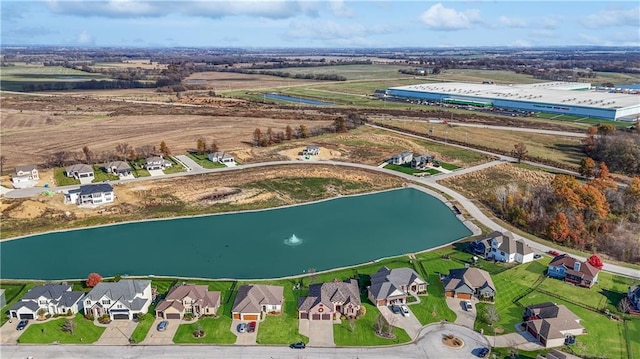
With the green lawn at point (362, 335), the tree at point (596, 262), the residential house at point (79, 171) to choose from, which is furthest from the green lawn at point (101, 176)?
the tree at point (596, 262)

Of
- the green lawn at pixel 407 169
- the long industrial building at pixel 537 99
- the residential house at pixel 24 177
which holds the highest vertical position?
the long industrial building at pixel 537 99

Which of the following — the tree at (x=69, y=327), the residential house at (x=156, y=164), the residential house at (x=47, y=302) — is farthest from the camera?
the residential house at (x=156, y=164)

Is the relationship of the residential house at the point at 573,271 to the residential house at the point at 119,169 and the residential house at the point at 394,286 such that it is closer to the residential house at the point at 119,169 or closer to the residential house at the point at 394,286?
the residential house at the point at 394,286

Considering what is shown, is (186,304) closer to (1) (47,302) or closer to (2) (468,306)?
(1) (47,302)

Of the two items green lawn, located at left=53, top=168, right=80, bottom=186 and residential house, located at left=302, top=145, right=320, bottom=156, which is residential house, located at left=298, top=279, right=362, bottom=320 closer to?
residential house, located at left=302, top=145, right=320, bottom=156

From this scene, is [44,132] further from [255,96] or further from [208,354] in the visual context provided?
[208,354]

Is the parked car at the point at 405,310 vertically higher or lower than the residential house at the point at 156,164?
lower

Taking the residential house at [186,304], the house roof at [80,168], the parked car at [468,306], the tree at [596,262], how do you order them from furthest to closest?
the house roof at [80,168]
the tree at [596,262]
the parked car at [468,306]
the residential house at [186,304]

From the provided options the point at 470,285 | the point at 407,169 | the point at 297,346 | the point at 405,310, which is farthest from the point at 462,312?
the point at 407,169
